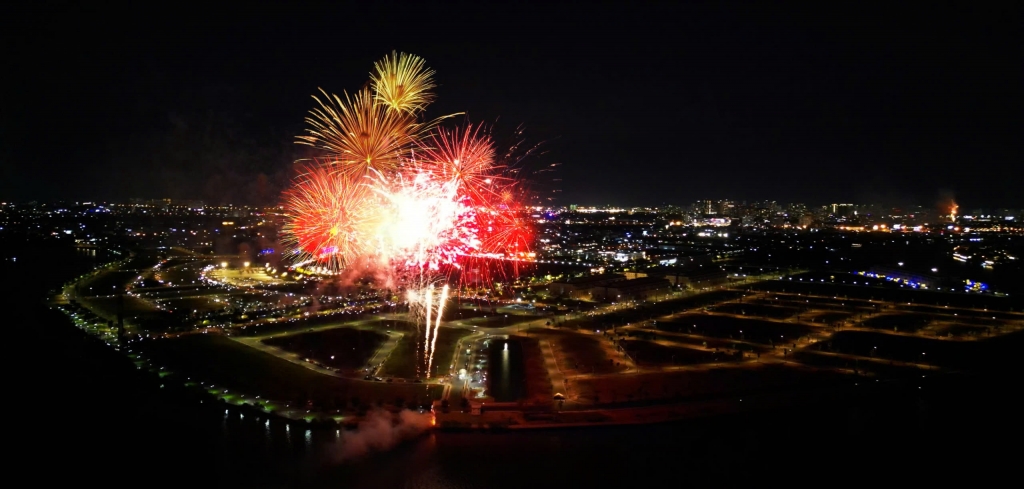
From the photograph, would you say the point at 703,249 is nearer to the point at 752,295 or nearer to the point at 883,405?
the point at 752,295

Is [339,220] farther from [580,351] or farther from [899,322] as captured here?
[899,322]

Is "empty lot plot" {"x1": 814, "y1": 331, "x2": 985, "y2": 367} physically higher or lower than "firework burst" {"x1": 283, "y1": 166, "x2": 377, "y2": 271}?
lower

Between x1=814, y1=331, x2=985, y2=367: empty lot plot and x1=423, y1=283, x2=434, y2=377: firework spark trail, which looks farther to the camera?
x1=423, y1=283, x2=434, y2=377: firework spark trail

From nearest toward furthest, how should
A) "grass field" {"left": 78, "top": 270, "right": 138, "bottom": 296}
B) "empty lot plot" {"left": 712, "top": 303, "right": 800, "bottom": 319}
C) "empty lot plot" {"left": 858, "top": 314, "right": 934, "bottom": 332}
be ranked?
"empty lot plot" {"left": 858, "top": 314, "right": 934, "bottom": 332}, "empty lot plot" {"left": 712, "top": 303, "right": 800, "bottom": 319}, "grass field" {"left": 78, "top": 270, "right": 138, "bottom": 296}

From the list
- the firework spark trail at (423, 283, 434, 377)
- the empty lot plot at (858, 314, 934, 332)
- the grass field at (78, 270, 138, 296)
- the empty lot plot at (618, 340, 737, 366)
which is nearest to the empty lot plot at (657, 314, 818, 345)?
the empty lot plot at (618, 340, 737, 366)

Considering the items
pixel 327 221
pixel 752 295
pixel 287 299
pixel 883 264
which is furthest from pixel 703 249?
pixel 327 221

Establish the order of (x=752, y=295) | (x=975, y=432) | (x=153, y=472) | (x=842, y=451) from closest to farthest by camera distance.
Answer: (x=153, y=472), (x=842, y=451), (x=975, y=432), (x=752, y=295)

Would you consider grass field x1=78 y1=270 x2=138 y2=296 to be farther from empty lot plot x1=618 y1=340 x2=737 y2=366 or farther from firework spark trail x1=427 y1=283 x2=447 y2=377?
empty lot plot x1=618 y1=340 x2=737 y2=366
